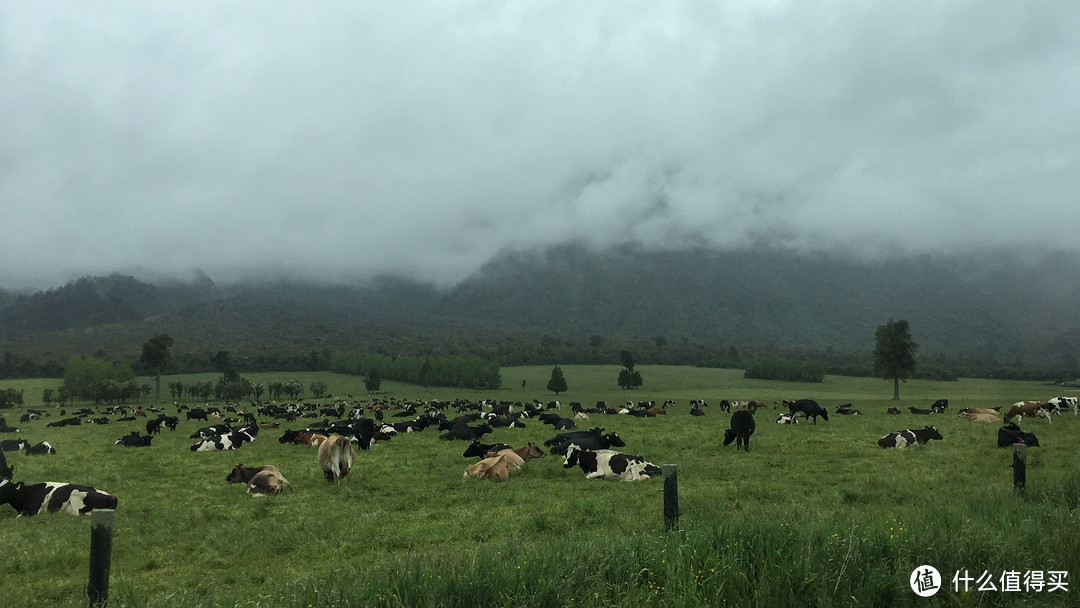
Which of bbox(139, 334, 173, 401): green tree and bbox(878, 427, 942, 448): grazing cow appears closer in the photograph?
bbox(878, 427, 942, 448): grazing cow

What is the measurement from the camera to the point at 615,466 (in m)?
17.5

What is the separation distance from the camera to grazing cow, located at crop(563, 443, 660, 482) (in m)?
17.3

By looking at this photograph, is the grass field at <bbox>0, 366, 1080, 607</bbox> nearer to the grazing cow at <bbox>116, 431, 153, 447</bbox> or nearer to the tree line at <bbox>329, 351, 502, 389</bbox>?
the grazing cow at <bbox>116, 431, 153, 447</bbox>

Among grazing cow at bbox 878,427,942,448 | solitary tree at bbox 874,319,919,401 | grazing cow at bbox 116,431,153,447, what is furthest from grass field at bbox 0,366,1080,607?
solitary tree at bbox 874,319,919,401

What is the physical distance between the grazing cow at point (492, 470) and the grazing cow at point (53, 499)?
888 centimetres

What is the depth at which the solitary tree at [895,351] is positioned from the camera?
66.1m

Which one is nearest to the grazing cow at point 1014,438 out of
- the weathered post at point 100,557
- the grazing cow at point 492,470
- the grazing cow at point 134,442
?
the grazing cow at point 492,470

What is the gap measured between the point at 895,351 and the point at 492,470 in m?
64.0

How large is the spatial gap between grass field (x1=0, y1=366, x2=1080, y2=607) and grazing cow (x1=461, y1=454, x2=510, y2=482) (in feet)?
1.46

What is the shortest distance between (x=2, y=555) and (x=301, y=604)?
7.97m

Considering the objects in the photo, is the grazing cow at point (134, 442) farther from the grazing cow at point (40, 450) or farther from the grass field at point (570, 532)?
the grass field at point (570, 532)

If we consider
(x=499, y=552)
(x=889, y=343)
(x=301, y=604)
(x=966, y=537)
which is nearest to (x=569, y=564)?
(x=499, y=552)

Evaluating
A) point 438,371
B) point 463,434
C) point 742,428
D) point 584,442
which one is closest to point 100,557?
point 584,442

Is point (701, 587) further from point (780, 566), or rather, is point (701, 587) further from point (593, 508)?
point (593, 508)
